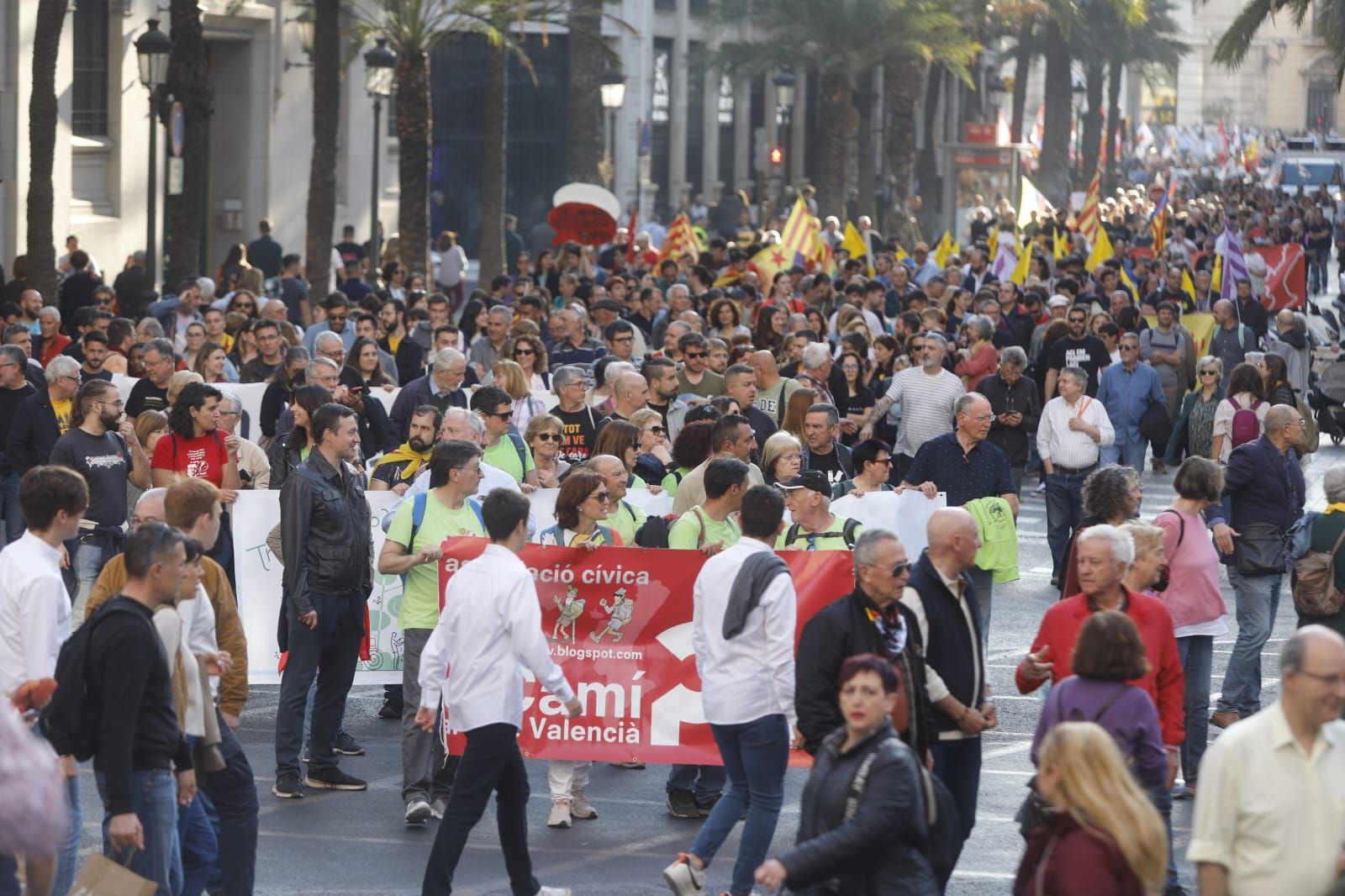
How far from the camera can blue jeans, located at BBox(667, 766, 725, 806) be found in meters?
9.96

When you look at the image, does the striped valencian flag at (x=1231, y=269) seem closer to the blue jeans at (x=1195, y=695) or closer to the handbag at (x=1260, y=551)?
the handbag at (x=1260, y=551)

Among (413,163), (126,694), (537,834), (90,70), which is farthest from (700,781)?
(90,70)

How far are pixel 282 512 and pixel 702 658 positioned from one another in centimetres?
253

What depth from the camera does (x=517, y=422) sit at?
1373 centimetres

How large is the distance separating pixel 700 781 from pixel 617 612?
841 millimetres

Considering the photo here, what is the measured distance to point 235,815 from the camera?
26.0 ft

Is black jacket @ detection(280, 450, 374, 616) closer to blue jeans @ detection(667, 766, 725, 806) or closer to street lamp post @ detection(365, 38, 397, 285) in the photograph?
blue jeans @ detection(667, 766, 725, 806)

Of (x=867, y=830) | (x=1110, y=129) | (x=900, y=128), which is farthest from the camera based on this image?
(x=1110, y=129)

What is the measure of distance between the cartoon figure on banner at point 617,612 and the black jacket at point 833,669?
2.38 m

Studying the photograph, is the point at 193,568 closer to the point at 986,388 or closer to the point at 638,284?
the point at 986,388

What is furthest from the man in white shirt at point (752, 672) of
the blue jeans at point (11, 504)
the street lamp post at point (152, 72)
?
the street lamp post at point (152, 72)

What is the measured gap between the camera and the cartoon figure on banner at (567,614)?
1005cm

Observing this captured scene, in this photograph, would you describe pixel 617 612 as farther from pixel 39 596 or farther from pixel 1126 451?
pixel 1126 451

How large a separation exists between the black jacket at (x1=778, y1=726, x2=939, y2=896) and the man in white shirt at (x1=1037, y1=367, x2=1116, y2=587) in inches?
350
